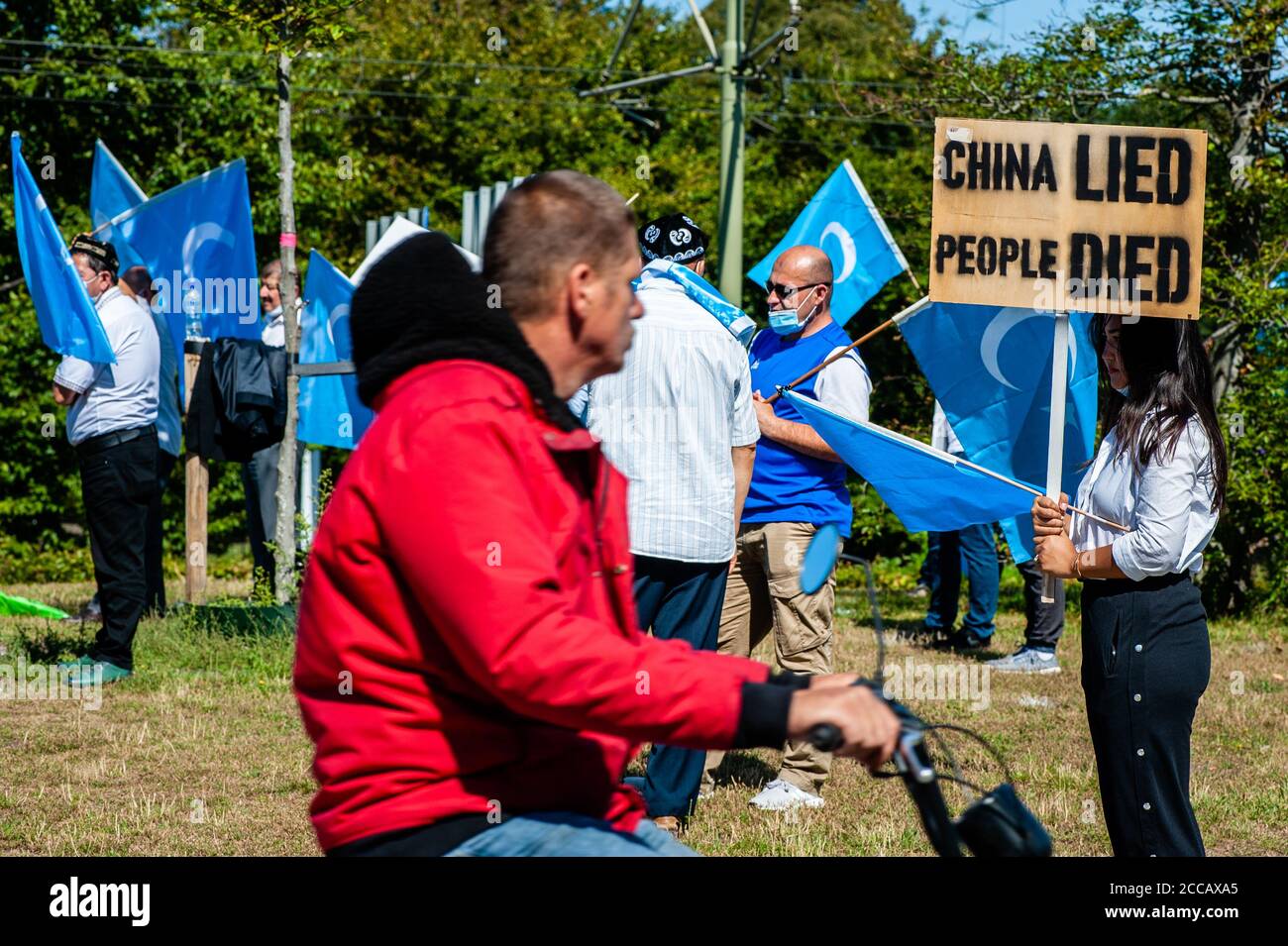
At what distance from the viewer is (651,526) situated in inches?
215

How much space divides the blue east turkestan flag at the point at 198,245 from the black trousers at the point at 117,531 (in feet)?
7.77

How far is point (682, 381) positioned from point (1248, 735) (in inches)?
156

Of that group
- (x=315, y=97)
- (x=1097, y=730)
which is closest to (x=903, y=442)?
(x=1097, y=730)

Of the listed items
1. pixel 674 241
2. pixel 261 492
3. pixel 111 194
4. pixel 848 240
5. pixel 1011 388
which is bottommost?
pixel 261 492

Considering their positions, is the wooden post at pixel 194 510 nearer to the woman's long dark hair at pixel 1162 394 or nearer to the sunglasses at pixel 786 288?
the sunglasses at pixel 786 288

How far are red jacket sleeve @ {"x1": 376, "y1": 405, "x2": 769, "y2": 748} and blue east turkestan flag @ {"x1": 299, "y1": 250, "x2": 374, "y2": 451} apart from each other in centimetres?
889

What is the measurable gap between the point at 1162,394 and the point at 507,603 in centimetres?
250

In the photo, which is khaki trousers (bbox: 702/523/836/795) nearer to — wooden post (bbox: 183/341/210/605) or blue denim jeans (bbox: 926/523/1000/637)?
blue denim jeans (bbox: 926/523/1000/637)

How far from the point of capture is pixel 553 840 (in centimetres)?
218

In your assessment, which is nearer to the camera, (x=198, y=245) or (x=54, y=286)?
(x=54, y=286)

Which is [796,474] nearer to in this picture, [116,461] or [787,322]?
[787,322]

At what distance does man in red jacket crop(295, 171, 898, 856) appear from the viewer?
2.06 m

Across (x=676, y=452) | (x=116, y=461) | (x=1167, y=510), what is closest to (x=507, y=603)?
(x=1167, y=510)

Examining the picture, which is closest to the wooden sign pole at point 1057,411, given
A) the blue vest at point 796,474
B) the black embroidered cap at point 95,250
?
the blue vest at point 796,474
